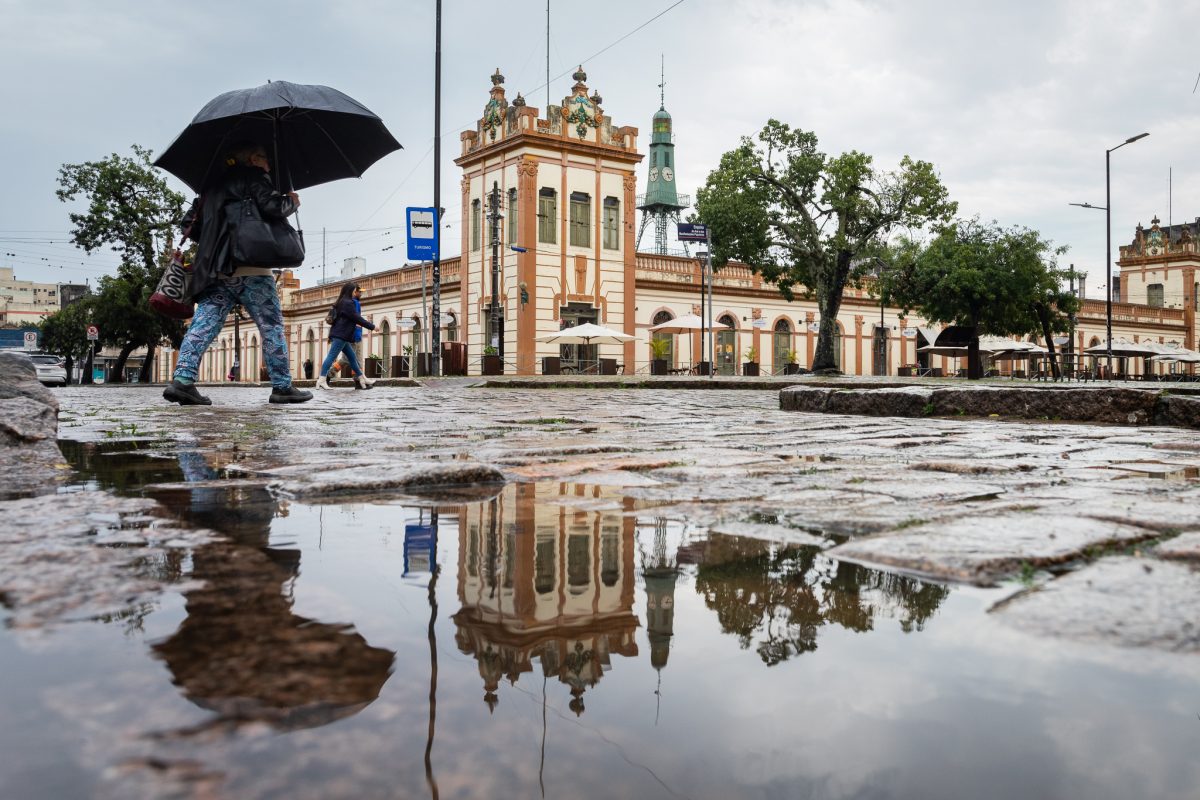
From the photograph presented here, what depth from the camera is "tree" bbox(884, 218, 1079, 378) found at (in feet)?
103

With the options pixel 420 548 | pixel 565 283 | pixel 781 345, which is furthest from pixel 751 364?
pixel 420 548

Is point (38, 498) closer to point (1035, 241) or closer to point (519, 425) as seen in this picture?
point (519, 425)

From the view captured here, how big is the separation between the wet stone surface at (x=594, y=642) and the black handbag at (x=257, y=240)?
4.60 m

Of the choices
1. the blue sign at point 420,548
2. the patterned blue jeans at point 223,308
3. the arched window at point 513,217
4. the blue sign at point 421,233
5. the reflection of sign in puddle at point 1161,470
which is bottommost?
the blue sign at point 420,548

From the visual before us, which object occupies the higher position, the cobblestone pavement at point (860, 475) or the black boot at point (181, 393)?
the black boot at point (181, 393)

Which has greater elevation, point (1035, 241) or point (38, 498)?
point (1035, 241)

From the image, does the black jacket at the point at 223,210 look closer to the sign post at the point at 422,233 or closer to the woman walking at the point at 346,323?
the woman walking at the point at 346,323

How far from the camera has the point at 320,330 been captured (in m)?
45.4

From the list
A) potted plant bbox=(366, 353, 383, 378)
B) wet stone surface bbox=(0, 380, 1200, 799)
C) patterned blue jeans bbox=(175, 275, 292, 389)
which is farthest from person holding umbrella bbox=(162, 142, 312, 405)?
potted plant bbox=(366, 353, 383, 378)

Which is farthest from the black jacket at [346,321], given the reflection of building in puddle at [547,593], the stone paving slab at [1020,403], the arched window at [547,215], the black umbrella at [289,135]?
the arched window at [547,215]

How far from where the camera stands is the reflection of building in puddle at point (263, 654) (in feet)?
2.83

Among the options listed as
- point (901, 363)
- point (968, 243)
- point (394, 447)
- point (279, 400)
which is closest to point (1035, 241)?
point (968, 243)

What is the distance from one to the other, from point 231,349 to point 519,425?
5492cm

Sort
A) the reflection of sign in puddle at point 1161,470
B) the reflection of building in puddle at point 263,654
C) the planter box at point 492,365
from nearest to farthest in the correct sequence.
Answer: the reflection of building in puddle at point 263,654 < the reflection of sign in puddle at point 1161,470 < the planter box at point 492,365
